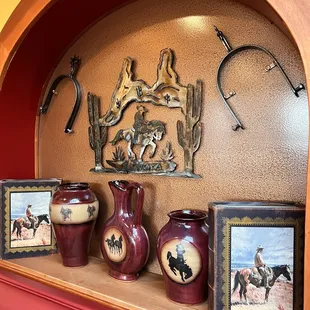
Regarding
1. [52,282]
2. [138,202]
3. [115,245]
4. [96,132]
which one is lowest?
[52,282]

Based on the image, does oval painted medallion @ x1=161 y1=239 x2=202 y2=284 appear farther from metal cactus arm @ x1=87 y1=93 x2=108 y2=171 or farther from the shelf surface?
metal cactus arm @ x1=87 y1=93 x2=108 y2=171

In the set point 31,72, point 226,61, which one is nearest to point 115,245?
point 226,61

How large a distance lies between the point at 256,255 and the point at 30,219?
828mm

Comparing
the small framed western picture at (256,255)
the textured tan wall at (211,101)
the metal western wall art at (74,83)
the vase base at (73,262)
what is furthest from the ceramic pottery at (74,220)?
the small framed western picture at (256,255)

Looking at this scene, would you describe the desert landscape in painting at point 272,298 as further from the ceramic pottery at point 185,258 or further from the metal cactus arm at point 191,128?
the metal cactus arm at point 191,128

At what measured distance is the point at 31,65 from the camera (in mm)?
1390

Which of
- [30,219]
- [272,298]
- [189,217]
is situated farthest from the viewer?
[30,219]

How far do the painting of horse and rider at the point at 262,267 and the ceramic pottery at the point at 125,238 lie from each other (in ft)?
1.06

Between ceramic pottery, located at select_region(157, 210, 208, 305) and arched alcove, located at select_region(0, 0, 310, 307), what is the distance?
2.44ft

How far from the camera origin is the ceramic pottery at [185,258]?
93 cm

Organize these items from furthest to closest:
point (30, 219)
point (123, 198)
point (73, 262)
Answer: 1. point (30, 219)
2. point (73, 262)
3. point (123, 198)

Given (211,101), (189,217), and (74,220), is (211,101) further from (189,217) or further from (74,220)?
(74,220)

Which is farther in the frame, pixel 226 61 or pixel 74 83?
pixel 74 83

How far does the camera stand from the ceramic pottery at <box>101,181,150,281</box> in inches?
42.6
